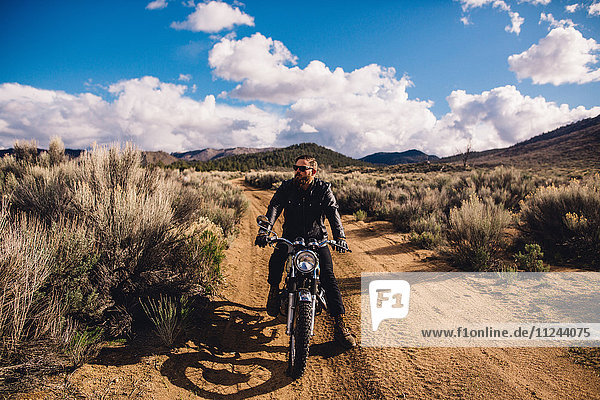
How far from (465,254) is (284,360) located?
4.81 m

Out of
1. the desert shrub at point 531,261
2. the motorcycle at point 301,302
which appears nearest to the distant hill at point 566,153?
the desert shrub at point 531,261

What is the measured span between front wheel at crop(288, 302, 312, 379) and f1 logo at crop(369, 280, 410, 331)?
1.34m

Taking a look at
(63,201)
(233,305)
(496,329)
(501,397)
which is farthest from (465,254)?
(63,201)

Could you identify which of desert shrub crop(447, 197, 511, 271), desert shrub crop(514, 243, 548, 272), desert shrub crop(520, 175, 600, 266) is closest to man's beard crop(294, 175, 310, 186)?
desert shrub crop(447, 197, 511, 271)

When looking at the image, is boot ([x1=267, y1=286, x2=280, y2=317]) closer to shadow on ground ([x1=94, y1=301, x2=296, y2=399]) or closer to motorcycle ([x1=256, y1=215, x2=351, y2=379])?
shadow on ground ([x1=94, y1=301, x2=296, y2=399])

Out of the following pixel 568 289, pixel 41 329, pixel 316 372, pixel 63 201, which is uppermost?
pixel 63 201

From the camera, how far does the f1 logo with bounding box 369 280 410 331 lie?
4184mm

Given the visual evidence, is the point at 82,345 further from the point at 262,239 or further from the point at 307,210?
the point at 307,210

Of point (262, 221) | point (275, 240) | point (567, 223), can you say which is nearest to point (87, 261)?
point (262, 221)

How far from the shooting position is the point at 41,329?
2.58 meters

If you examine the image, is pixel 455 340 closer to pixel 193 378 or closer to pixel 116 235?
pixel 193 378

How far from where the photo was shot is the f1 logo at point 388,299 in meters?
4.18

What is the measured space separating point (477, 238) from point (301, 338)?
17.2 ft

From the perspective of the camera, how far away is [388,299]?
461 cm
